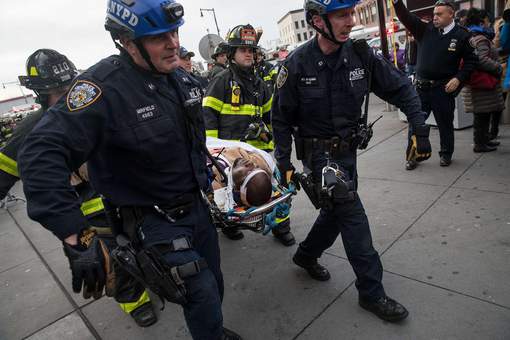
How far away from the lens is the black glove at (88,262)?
1.34 meters

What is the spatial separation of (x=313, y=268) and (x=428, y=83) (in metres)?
3.06

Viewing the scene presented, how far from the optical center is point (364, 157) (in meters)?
5.57

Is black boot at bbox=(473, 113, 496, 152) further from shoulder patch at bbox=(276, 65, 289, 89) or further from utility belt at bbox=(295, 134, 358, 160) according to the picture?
shoulder patch at bbox=(276, 65, 289, 89)

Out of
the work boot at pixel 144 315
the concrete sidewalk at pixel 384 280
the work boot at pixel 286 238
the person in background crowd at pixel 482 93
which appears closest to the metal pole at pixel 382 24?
the person in background crowd at pixel 482 93

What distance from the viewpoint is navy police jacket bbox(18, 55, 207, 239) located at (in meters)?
1.36

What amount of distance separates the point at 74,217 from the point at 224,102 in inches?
84.6

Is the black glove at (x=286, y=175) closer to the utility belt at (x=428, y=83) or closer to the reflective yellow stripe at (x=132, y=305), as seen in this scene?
the reflective yellow stripe at (x=132, y=305)

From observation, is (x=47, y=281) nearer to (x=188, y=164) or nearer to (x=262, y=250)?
(x=262, y=250)

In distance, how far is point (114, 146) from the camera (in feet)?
5.41

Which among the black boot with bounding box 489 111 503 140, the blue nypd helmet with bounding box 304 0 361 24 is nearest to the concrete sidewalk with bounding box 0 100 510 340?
the black boot with bounding box 489 111 503 140

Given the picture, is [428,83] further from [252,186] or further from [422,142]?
[252,186]

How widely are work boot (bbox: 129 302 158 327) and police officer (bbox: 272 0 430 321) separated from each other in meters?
1.49

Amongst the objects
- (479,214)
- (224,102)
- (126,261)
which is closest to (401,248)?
(479,214)

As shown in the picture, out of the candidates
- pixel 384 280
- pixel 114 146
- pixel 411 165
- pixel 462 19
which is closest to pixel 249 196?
pixel 114 146
